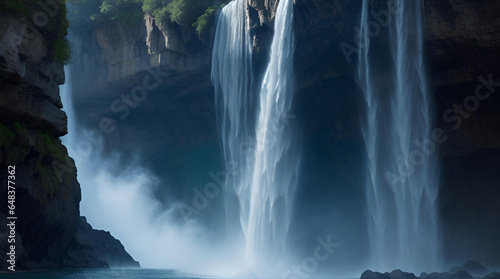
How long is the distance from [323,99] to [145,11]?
16.4 meters

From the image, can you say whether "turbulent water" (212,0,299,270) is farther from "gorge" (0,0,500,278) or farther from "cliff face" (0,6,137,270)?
"cliff face" (0,6,137,270)

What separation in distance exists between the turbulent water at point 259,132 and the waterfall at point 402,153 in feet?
17.7

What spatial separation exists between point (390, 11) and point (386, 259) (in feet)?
41.5

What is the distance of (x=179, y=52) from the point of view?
38.3m

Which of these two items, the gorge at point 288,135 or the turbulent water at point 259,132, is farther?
the turbulent water at point 259,132

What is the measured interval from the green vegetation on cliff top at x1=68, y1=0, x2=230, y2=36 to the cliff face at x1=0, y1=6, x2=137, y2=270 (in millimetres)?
12195

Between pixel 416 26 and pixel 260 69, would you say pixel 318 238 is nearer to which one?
pixel 260 69

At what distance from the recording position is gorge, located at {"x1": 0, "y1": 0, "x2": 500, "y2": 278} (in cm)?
2522

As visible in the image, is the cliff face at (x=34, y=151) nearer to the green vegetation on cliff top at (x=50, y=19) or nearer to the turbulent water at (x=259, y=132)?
the green vegetation on cliff top at (x=50, y=19)

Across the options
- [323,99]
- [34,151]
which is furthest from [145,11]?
[34,151]

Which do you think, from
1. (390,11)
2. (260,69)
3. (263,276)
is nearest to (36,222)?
(263,276)

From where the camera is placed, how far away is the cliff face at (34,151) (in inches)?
854

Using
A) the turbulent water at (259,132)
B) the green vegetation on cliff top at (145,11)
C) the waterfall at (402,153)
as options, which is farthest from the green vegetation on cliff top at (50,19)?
the waterfall at (402,153)

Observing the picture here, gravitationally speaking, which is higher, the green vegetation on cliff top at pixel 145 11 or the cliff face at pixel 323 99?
the green vegetation on cliff top at pixel 145 11
